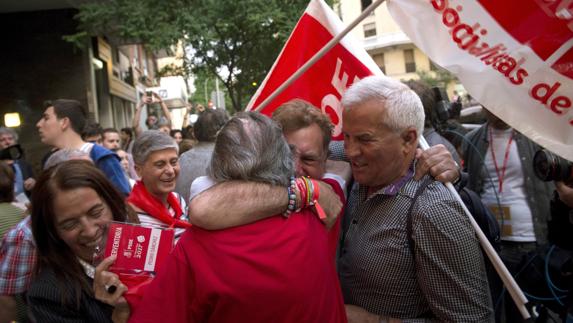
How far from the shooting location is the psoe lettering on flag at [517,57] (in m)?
1.87

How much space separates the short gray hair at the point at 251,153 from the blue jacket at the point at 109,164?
2.63 meters

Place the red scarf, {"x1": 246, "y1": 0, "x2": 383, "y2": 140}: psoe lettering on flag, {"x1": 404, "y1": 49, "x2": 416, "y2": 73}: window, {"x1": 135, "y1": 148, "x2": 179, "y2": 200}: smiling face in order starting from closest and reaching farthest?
{"x1": 246, "y1": 0, "x2": 383, "y2": 140}: psoe lettering on flag
the red scarf
{"x1": 135, "y1": 148, "x2": 179, "y2": 200}: smiling face
{"x1": 404, "y1": 49, "x2": 416, "y2": 73}: window

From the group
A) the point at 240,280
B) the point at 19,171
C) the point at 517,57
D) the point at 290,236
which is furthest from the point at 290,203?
the point at 19,171

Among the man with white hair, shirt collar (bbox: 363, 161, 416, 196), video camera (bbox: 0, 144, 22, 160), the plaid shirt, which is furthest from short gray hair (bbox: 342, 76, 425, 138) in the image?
video camera (bbox: 0, 144, 22, 160)

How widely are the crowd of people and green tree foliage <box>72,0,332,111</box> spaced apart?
7.98 m

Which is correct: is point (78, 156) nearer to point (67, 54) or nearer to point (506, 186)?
point (506, 186)

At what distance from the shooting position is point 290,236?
1575 mm

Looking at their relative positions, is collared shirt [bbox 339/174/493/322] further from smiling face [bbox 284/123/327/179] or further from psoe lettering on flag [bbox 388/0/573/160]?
psoe lettering on flag [bbox 388/0/573/160]

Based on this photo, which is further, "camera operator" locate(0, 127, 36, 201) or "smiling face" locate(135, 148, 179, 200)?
"camera operator" locate(0, 127, 36, 201)

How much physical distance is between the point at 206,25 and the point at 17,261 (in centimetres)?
860

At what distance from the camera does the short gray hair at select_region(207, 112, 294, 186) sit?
5.21ft

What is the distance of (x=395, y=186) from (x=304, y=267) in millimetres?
603

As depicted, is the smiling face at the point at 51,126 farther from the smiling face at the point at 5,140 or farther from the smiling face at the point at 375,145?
the smiling face at the point at 375,145

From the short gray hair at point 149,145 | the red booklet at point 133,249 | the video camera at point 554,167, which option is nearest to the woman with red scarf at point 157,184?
the short gray hair at point 149,145
